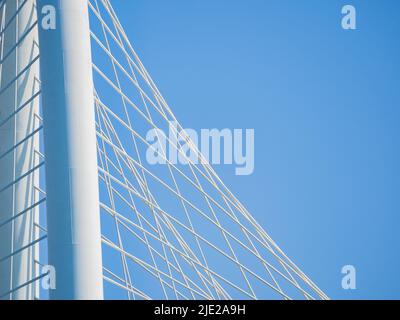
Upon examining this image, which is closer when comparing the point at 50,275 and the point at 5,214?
the point at 50,275

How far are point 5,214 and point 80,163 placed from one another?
12.2 ft

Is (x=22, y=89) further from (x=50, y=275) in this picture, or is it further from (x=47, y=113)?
(x=50, y=275)

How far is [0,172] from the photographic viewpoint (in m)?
11.6

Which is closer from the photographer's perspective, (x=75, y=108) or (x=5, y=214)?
(x=75, y=108)
